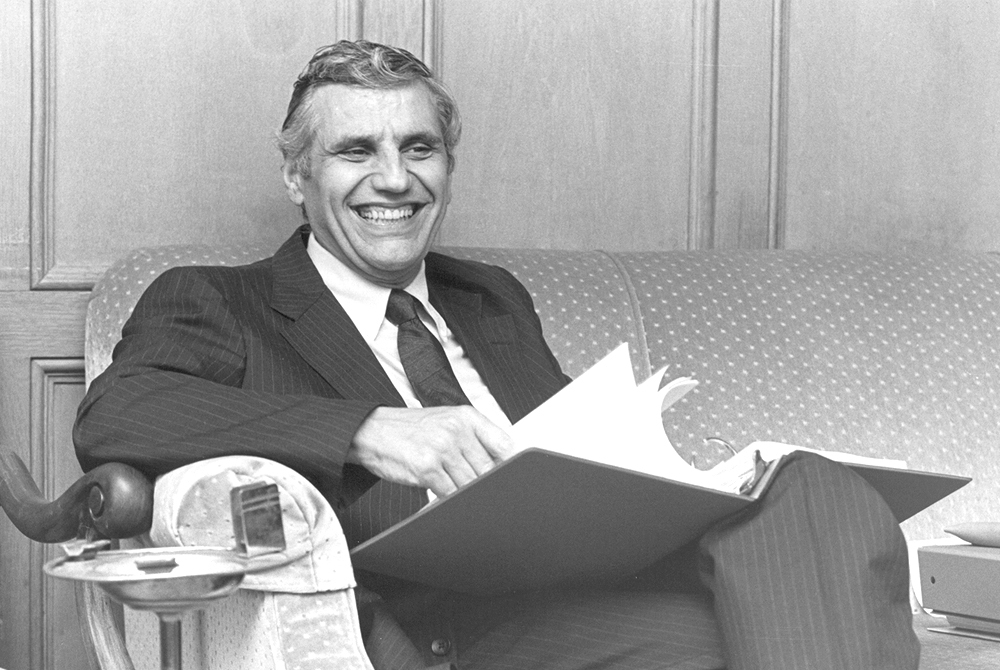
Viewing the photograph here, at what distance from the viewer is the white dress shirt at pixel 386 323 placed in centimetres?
169

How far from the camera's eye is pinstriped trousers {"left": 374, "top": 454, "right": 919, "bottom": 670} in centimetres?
116

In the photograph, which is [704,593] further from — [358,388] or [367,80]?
[367,80]

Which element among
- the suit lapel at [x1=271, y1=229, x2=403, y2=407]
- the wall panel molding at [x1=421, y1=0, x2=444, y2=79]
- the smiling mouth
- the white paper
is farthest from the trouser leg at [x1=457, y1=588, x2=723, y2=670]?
the wall panel molding at [x1=421, y1=0, x2=444, y2=79]

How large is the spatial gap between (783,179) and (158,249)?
4.07 ft

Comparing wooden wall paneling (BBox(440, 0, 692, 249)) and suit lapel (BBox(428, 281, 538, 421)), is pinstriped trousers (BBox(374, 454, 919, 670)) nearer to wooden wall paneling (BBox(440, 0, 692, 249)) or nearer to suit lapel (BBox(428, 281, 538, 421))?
suit lapel (BBox(428, 281, 538, 421))

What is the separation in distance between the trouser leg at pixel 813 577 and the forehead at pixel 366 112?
791 millimetres

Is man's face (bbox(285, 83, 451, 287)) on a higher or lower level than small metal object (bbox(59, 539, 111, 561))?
higher

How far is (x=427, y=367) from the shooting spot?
1.67 meters

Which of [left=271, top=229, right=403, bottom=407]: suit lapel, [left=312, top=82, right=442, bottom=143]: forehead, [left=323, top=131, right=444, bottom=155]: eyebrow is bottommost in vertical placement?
→ [left=271, top=229, right=403, bottom=407]: suit lapel

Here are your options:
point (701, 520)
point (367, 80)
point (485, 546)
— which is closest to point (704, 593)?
point (701, 520)

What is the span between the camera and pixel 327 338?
5.24 ft

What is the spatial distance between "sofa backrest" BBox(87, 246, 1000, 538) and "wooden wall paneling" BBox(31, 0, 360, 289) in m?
0.25

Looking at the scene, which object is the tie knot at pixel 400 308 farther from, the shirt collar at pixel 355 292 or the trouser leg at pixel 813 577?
the trouser leg at pixel 813 577

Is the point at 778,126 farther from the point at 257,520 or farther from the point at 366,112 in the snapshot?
the point at 257,520
